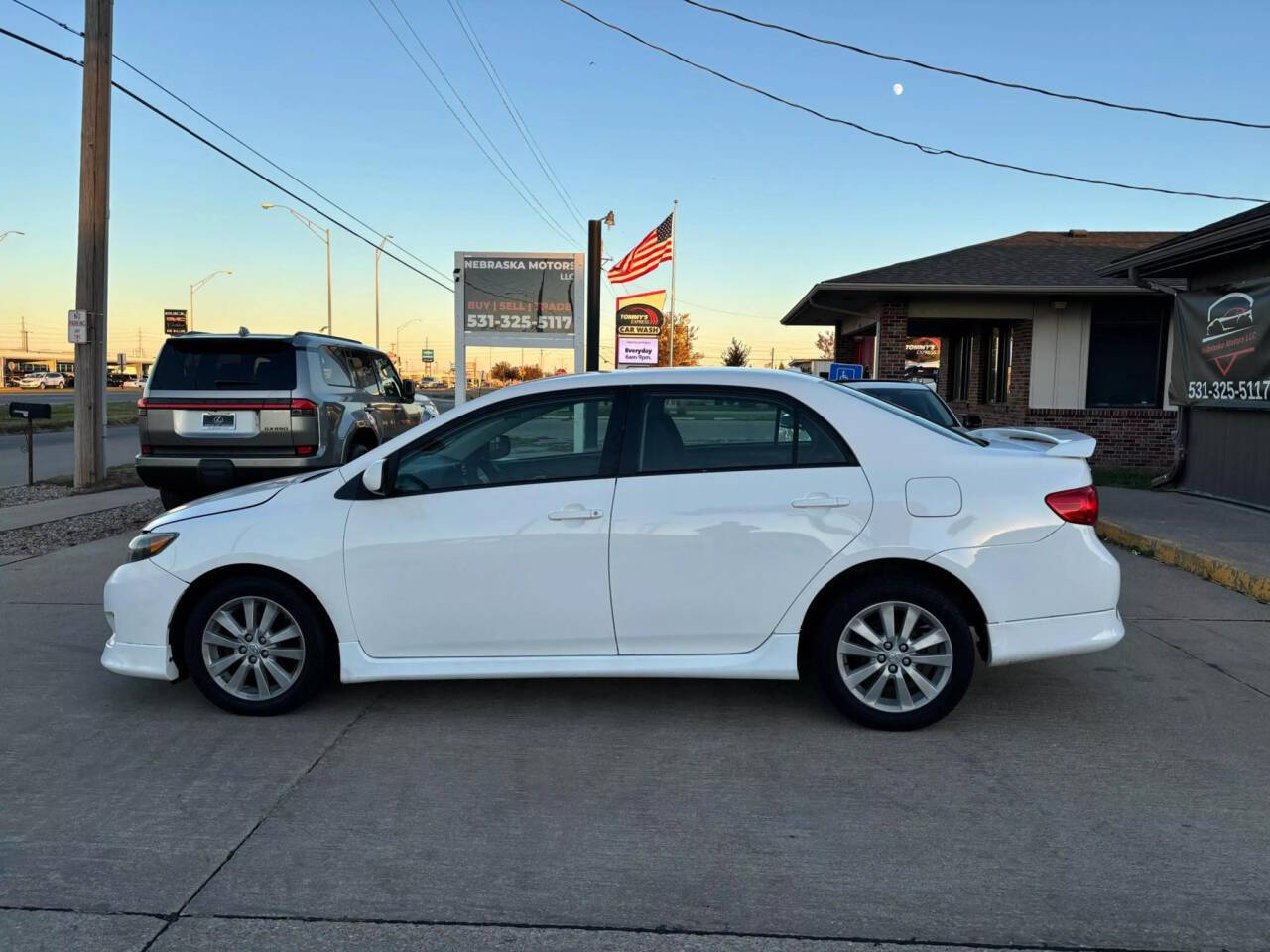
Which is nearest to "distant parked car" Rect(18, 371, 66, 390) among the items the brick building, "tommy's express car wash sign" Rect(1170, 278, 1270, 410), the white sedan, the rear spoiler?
the brick building

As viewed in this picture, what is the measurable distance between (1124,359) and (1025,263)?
8.41 feet

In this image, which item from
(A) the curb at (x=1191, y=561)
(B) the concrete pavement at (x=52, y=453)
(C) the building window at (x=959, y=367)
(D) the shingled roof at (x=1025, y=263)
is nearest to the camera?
(A) the curb at (x=1191, y=561)

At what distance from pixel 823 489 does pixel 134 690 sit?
12.2 feet

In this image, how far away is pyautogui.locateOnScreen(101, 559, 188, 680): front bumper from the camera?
4.76 metres

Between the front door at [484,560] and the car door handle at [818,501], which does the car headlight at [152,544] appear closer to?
the front door at [484,560]

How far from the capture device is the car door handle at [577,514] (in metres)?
4.57

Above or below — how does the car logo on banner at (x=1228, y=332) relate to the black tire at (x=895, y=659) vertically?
above

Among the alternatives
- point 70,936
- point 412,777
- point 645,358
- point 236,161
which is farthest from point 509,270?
point 70,936

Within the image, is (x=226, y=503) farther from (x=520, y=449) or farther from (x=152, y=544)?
(x=520, y=449)

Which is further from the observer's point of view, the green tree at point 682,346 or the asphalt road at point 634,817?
the green tree at point 682,346

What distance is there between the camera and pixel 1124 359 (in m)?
18.6

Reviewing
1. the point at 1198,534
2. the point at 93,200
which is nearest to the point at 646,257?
the point at 93,200

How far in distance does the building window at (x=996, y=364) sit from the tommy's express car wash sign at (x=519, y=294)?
391 inches

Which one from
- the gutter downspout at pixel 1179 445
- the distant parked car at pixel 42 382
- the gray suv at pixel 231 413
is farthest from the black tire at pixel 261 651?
the distant parked car at pixel 42 382
